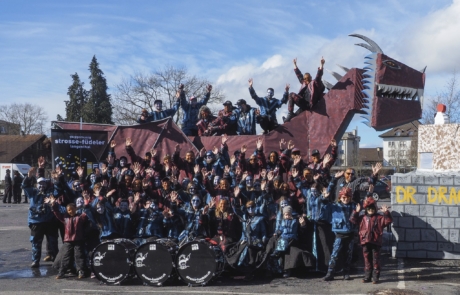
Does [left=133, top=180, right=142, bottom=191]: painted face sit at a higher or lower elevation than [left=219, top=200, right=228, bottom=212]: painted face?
higher

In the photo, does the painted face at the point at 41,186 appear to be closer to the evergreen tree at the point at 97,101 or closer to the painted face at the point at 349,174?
the painted face at the point at 349,174

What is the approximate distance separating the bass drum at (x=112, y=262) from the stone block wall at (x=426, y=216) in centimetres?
519

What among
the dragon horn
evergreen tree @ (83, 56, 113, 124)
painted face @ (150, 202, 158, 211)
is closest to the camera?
painted face @ (150, 202, 158, 211)

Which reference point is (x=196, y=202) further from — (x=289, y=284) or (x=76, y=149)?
(x=76, y=149)

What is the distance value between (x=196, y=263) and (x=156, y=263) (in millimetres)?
626

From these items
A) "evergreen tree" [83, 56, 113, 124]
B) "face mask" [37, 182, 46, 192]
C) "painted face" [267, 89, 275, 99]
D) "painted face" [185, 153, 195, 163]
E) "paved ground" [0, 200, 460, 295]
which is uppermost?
"evergreen tree" [83, 56, 113, 124]

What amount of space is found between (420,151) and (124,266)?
6.50 metres

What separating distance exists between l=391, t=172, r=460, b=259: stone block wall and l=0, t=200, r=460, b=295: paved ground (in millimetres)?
253

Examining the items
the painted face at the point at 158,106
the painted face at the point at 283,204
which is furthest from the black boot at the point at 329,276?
the painted face at the point at 158,106

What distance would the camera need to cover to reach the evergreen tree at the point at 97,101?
134 ft

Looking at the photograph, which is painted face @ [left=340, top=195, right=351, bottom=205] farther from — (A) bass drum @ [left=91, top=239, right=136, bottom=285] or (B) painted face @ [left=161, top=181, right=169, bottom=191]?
(A) bass drum @ [left=91, top=239, right=136, bottom=285]

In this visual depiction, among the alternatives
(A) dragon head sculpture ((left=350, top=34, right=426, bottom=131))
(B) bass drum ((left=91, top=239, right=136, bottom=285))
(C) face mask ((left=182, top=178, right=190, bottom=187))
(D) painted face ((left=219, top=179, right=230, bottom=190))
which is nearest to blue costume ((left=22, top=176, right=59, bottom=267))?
(B) bass drum ((left=91, top=239, right=136, bottom=285))

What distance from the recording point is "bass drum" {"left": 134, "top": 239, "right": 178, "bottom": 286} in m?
8.02

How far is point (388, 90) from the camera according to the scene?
1058 cm
